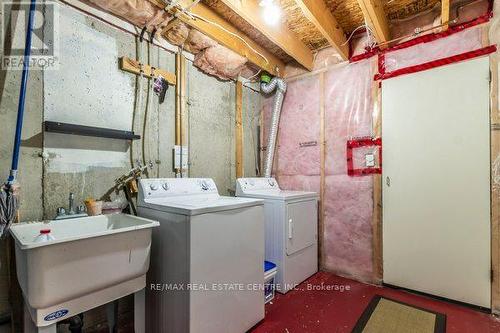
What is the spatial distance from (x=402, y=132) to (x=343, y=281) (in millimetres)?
1599

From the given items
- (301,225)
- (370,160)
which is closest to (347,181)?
(370,160)

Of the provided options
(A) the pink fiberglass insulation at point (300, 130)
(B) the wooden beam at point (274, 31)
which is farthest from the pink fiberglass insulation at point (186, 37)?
(A) the pink fiberglass insulation at point (300, 130)

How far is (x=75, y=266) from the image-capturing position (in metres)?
1.12

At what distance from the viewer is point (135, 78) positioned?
6.47 ft

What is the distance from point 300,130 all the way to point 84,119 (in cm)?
217

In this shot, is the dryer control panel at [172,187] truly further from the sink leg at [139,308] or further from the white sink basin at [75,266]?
the sink leg at [139,308]

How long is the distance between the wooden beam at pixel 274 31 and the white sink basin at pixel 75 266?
1.68 m

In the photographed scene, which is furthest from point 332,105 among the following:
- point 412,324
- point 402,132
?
point 412,324

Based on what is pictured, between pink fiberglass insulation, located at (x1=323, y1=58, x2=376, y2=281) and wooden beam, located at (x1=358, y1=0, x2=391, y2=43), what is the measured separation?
0.83ft

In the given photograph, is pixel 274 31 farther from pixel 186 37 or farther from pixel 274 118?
pixel 274 118

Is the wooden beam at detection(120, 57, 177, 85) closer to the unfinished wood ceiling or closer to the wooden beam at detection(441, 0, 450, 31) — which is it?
the unfinished wood ceiling

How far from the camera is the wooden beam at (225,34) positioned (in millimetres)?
1963

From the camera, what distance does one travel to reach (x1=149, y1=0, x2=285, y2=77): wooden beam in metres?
1.96

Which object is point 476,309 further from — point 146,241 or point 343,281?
point 146,241
